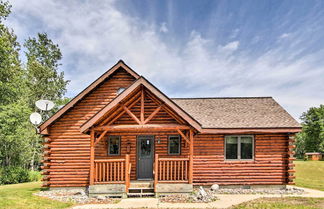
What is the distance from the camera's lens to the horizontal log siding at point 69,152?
10102 millimetres

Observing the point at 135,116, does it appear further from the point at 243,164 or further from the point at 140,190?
the point at 243,164

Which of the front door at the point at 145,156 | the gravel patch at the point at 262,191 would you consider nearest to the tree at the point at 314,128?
the gravel patch at the point at 262,191

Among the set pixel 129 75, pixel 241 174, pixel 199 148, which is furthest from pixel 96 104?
pixel 241 174

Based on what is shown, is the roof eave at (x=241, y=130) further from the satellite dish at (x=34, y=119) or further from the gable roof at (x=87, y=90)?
the satellite dish at (x=34, y=119)

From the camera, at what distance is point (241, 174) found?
10.1 meters

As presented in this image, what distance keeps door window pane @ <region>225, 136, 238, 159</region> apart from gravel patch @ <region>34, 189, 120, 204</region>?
5932 mm

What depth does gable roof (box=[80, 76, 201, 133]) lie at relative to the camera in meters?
8.31

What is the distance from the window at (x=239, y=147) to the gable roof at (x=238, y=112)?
79 centimetres

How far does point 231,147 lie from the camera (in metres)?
10.3

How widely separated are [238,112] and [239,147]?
2.23 meters

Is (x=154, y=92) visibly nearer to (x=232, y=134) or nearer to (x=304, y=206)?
(x=232, y=134)

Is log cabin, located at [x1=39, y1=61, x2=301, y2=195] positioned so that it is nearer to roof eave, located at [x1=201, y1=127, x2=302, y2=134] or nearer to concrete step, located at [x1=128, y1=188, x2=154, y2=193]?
roof eave, located at [x1=201, y1=127, x2=302, y2=134]

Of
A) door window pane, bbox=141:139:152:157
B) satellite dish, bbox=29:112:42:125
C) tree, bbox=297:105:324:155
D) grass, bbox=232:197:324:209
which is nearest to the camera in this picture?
grass, bbox=232:197:324:209

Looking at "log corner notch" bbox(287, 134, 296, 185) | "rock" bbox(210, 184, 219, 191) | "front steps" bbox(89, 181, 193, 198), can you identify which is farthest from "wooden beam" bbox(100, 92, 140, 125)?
"log corner notch" bbox(287, 134, 296, 185)
